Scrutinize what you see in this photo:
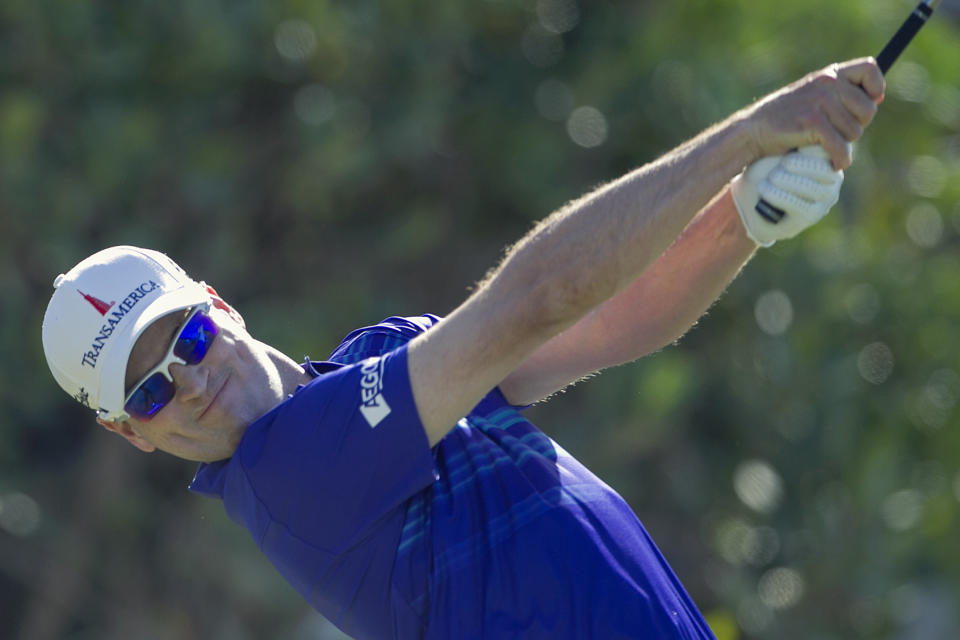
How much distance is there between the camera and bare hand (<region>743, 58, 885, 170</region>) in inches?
86.8

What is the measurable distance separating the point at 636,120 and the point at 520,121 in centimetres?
74

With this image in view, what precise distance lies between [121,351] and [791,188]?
1422 mm

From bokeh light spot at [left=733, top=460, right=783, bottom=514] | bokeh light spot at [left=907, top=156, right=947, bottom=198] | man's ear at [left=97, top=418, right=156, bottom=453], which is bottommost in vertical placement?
man's ear at [left=97, top=418, right=156, bottom=453]

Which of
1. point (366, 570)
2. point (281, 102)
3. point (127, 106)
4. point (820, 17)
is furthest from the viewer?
point (820, 17)

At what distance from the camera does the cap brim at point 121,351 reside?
8.40ft

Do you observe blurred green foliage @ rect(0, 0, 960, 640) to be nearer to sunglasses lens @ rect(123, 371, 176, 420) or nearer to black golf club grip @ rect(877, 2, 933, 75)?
sunglasses lens @ rect(123, 371, 176, 420)

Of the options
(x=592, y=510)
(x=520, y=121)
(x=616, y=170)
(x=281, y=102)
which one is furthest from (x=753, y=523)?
(x=592, y=510)

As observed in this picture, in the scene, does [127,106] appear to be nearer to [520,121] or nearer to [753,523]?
[520,121]

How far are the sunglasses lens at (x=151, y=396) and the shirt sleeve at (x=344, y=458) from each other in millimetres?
317

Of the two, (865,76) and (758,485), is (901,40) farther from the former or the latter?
(758,485)

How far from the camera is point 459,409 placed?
227cm

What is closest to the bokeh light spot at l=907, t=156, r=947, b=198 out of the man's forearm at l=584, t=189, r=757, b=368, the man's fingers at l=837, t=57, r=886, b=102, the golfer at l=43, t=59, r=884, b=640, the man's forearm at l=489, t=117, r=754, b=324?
the man's forearm at l=584, t=189, r=757, b=368

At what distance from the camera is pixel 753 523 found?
7.74m

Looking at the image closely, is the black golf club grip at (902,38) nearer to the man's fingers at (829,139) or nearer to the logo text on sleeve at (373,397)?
the man's fingers at (829,139)
